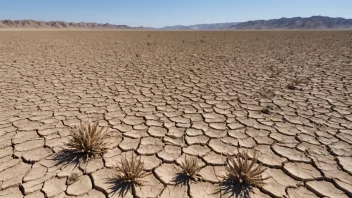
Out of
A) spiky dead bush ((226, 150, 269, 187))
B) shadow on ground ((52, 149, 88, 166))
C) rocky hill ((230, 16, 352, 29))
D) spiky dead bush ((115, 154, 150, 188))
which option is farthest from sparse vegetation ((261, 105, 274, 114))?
rocky hill ((230, 16, 352, 29))

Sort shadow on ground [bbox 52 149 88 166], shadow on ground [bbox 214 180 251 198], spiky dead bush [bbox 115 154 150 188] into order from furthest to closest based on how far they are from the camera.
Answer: shadow on ground [bbox 52 149 88 166] < spiky dead bush [bbox 115 154 150 188] < shadow on ground [bbox 214 180 251 198]

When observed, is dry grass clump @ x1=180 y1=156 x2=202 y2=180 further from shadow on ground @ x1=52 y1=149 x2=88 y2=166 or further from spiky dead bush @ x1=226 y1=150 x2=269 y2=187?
shadow on ground @ x1=52 y1=149 x2=88 y2=166

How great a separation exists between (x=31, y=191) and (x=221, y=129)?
196cm

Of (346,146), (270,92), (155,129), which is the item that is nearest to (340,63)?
(270,92)

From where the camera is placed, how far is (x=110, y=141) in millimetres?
2729

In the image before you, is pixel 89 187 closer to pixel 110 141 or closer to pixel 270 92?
pixel 110 141

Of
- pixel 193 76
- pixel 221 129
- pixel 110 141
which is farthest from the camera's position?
pixel 193 76

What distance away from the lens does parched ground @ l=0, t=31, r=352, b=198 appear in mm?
2045

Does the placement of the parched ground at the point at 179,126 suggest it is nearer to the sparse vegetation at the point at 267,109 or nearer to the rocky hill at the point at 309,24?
the sparse vegetation at the point at 267,109

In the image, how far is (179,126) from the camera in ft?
10.2

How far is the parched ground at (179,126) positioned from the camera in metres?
2.04

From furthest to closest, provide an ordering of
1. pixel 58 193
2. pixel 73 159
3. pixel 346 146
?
pixel 346 146
pixel 73 159
pixel 58 193

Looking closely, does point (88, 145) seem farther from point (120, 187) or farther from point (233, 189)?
point (233, 189)

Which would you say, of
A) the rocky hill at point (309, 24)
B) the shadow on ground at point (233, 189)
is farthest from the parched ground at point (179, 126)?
the rocky hill at point (309, 24)
